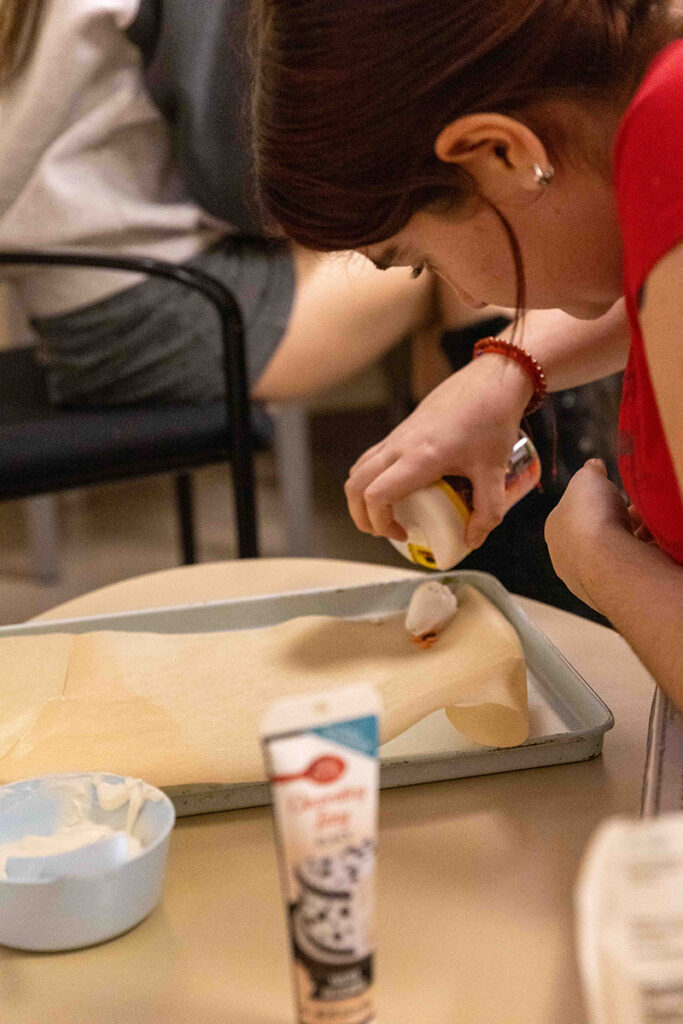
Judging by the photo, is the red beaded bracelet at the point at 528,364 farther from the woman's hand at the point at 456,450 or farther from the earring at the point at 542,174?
the earring at the point at 542,174

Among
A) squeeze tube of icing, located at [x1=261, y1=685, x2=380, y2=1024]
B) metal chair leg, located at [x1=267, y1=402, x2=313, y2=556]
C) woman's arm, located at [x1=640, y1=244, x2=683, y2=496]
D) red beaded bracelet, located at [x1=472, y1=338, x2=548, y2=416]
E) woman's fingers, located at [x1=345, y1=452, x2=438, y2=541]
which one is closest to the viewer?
squeeze tube of icing, located at [x1=261, y1=685, x2=380, y2=1024]

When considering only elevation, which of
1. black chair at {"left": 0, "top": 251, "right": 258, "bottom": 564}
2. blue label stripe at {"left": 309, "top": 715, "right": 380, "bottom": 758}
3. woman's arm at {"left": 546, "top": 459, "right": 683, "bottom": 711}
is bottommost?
black chair at {"left": 0, "top": 251, "right": 258, "bottom": 564}

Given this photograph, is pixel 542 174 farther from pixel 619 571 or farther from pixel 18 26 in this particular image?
pixel 18 26

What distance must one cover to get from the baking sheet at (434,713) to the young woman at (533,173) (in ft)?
0.25

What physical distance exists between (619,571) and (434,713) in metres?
0.16

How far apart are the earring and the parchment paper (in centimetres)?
28

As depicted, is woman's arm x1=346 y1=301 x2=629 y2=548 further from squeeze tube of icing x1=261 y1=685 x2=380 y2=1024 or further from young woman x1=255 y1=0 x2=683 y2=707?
squeeze tube of icing x1=261 y1=685 x2=380 y2=1024

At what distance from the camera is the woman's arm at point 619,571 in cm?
50

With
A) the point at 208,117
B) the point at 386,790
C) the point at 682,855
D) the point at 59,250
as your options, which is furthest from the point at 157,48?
the point at 682,855

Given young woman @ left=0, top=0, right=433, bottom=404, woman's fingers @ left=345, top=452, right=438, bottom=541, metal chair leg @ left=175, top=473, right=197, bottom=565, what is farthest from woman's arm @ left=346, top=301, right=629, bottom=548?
metal chair leg @ left=175, top=473, right=197, bottom=565

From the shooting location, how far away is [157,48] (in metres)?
1.37

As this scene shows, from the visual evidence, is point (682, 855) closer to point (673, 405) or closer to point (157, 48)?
point (673, 405)

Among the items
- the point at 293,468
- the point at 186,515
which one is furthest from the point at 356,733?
the point at 186,515

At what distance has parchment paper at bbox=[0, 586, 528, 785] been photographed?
1.84 feet
